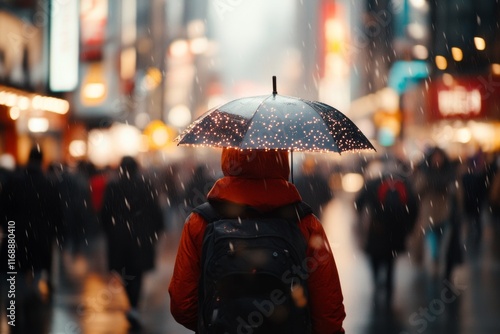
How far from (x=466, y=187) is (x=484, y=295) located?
1087 centimetres

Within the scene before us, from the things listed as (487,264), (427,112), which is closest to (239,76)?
(427,112)

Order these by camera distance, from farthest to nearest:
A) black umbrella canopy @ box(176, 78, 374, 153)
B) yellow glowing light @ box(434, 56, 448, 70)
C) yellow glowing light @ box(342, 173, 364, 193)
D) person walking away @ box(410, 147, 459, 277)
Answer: yellow glowing light @ box(342, 173, 364, 193) < yellow glowing light @ box(434, 56, 448, 70) < person walking away @ box(410, 147, 459, 277) < black umbrella canopy @ box(176, 78, 374, 153)

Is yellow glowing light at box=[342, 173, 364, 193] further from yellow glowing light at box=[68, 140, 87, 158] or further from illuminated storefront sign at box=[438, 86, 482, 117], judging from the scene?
yellow glowing light at box=[68, 140, 87, 158]

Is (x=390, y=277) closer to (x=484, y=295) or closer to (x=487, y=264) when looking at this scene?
(x=484, y=295)

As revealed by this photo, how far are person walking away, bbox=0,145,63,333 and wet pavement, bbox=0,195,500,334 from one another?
1.17 feet

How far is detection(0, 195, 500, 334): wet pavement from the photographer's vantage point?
9109 millimetres

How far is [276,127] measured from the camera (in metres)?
4.31

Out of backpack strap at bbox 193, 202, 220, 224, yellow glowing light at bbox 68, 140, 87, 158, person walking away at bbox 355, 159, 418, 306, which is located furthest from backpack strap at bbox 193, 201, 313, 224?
yellow glowing light at bbox 68, 140, 87, 158

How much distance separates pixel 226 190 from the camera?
3.99 meters

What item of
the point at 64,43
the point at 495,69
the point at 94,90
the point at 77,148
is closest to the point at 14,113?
the point at 64,43

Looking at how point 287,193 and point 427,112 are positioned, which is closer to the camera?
point 287,193

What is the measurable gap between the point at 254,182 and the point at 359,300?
7.17 meters

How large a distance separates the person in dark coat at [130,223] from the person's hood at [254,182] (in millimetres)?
5813
